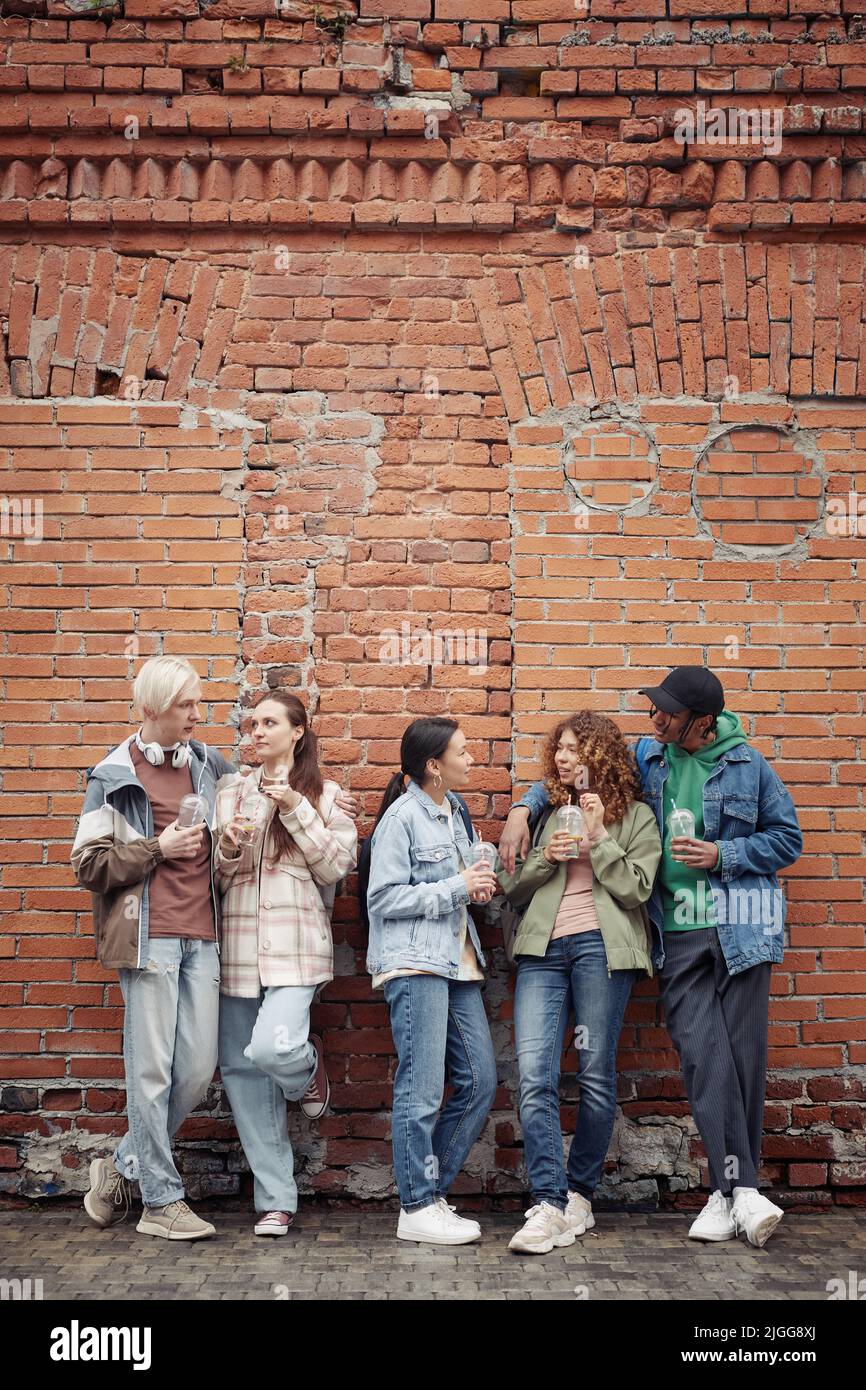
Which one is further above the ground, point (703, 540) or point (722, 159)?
point (722, 159)

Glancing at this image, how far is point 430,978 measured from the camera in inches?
181

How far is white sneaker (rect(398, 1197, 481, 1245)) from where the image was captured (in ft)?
14.6

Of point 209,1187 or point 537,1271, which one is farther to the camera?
point 209,1187

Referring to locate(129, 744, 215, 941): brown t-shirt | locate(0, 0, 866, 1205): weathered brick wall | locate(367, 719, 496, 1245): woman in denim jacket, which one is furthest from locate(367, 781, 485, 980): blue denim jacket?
locate(129, 744, 215, 941): brown t-shirt

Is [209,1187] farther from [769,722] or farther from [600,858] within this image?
[769,722]

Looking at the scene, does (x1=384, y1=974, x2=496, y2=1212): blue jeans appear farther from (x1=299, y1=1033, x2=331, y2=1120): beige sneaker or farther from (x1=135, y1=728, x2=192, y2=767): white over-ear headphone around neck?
(x1=135, y1=728, x2=192, y2=767): white over-ear headphone around neck

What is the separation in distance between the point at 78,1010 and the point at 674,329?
3.78 m

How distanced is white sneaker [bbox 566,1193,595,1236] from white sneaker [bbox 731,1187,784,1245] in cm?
53

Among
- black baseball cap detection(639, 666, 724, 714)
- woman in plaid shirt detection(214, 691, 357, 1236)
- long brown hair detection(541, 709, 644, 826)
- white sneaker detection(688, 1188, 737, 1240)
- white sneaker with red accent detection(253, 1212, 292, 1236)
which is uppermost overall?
black baseball cap detection(639, 666, 724, 714)

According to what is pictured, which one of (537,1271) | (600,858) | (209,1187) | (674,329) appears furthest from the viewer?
(674,329)

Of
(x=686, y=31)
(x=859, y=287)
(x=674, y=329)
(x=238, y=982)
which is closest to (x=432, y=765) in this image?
(x=238, y=982)

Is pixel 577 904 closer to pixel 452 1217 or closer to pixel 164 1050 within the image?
pixel 452 1217

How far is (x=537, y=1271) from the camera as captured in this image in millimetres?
4188

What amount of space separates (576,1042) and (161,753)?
6.34ft
